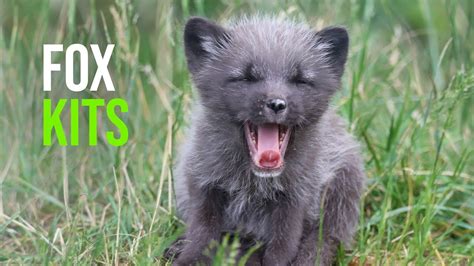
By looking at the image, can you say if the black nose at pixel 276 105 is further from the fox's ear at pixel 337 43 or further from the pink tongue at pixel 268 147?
the fox's ear at pixel 337 43

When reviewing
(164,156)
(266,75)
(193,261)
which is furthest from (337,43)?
(193,261)

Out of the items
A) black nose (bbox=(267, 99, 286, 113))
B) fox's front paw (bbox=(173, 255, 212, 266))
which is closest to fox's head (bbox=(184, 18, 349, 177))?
black nose (bbox=(267, 99, 286, 113))

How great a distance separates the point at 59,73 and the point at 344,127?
241cm

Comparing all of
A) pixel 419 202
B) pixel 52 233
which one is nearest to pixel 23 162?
pixel 52 233

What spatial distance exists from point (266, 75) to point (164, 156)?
131cm

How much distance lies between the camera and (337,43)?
6266mm

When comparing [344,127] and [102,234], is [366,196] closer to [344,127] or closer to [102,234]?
[344,127]

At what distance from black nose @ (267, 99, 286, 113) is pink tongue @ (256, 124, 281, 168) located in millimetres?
183

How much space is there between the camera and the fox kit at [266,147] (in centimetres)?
575

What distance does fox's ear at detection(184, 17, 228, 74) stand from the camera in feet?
20.0

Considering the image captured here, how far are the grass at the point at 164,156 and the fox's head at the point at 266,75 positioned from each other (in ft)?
2.32

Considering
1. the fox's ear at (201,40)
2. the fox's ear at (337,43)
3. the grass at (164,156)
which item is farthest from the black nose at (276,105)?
the grass at (164,156)

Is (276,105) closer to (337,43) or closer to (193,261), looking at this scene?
(337,43)

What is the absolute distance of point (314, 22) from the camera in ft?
26.2
